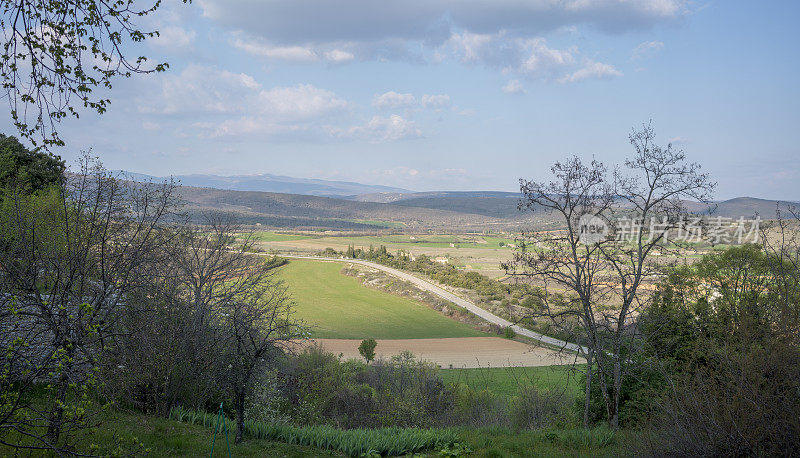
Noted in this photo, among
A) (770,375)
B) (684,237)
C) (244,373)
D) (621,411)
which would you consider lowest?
(621,411)

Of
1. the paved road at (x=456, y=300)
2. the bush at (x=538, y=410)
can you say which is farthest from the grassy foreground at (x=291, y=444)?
the paved road at (x=456, y=300)

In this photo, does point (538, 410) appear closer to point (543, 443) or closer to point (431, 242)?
point (543, 443)

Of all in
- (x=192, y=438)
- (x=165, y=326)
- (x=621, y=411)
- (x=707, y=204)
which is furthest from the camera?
(x=621, y=411)

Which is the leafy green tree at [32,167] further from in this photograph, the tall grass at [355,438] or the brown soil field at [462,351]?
the tall grass at [355,438]

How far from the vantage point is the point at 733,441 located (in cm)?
582

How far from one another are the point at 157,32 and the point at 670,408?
891 cm

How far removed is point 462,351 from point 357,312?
16470 mm

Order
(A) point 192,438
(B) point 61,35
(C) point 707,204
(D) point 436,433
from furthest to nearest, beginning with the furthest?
(C) point 707,204 → (D) point 436,433 → (A) point 192,438 → (B) point 61,35

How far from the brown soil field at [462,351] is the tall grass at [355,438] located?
24.0 metres

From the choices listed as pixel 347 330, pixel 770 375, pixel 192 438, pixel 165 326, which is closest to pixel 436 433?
pixel 192 438

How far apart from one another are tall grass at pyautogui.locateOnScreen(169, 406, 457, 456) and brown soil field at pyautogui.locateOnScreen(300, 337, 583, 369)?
24.0 metres

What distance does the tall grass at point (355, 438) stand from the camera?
8.52 metres

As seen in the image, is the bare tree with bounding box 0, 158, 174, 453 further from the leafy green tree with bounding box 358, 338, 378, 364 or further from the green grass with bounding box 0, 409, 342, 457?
the leafy green tree with bounding box 358, 338, 378, 364

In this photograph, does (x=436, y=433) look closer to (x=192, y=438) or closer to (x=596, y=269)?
(x=192, y=438)
